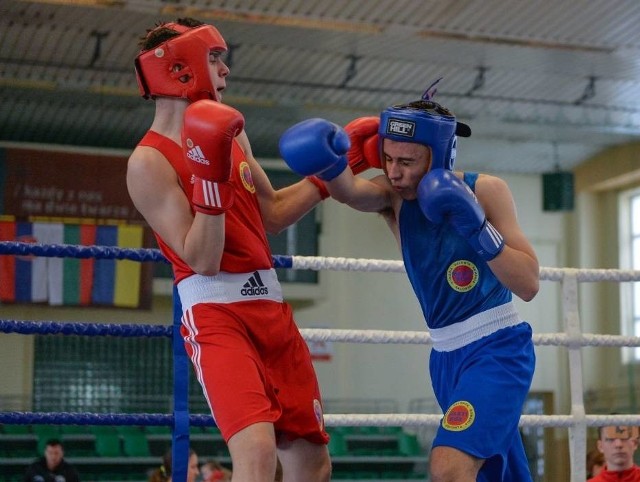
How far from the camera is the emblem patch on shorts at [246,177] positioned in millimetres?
2516

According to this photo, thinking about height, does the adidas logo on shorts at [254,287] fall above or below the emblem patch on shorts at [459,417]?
above

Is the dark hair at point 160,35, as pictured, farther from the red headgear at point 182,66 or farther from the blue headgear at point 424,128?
the blue headgear at point 424,128

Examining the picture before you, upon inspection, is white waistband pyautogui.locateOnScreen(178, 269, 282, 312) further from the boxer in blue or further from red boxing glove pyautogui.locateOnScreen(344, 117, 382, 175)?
red boxing glove pyautogui.locateOnScreen(344, 117, 382, 175)

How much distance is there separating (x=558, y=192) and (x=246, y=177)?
976 cm

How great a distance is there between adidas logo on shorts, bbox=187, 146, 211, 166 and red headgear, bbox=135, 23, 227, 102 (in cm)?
29

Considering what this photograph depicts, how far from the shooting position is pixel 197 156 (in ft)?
7.30

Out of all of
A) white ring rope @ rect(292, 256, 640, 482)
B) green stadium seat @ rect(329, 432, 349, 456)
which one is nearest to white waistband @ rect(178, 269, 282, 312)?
white ring rope @ rect(292, 256, 640, 482)

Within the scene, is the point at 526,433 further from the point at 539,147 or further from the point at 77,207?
the point at 77,207

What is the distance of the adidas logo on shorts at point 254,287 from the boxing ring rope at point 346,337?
0.66 m

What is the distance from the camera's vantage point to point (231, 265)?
241 centimetres

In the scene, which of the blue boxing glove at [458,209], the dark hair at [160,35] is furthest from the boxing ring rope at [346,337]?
the blue boxing glove at [458,209]

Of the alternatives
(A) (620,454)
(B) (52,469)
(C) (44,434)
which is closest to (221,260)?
(A) (620,454)

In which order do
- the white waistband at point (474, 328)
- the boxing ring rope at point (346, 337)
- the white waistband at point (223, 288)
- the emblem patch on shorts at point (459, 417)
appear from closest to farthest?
the white waistband at point (223, 288) → the emblem patch on shorts at point (459, 417) → the white waistband at point (474, 328) → the boxing ring rope at point (346, 337)

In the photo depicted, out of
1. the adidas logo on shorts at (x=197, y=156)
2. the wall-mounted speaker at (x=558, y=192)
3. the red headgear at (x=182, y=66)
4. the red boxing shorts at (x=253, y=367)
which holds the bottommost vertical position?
the red boxing shorts at (x=253, y=367)
